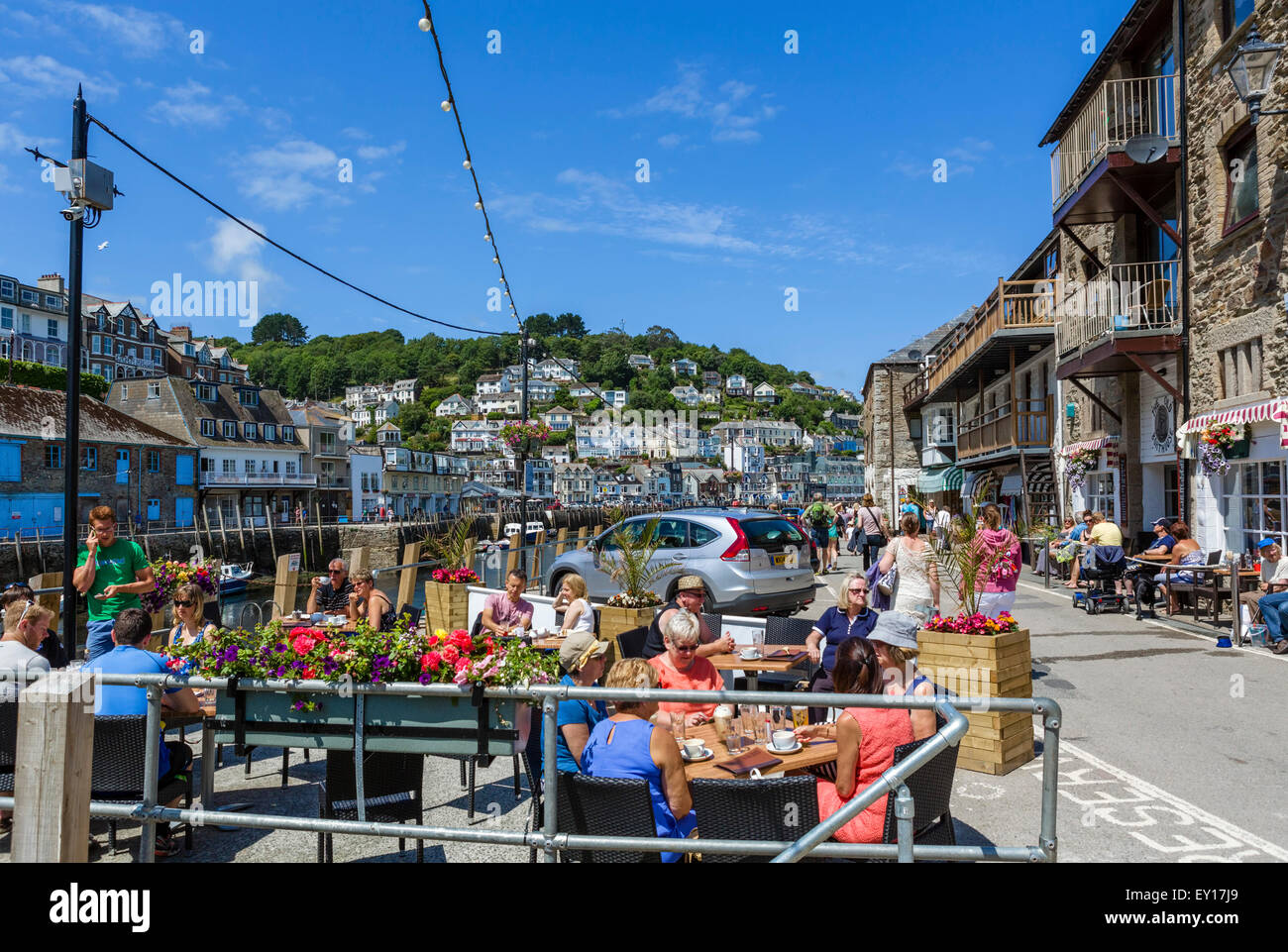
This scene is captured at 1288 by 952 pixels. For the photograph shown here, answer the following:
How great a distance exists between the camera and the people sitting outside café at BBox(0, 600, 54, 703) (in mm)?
5047

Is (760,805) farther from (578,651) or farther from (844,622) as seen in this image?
(844,622)

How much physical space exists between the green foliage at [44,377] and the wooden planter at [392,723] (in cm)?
6923

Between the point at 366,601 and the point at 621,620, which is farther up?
the point at 366,601

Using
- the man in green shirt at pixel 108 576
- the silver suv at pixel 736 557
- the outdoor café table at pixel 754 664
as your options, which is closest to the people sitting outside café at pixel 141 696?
the man in green shirt at pixel 108 576

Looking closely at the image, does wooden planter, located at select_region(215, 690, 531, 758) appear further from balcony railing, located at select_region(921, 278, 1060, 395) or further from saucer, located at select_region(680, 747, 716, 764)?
balcony railing, located at select_region(921, 278, 1060, 395)

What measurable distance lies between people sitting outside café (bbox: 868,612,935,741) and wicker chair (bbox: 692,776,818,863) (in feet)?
1.95

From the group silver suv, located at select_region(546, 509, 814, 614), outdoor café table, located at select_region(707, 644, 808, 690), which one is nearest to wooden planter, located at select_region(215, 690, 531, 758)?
outdoor café table, located at select_region(707, 644, 808, 690)

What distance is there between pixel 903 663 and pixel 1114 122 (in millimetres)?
15616

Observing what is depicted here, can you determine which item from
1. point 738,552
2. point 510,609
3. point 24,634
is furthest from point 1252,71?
point 24,634

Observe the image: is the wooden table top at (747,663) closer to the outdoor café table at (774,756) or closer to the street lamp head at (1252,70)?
the outdoor café table at (774,756)

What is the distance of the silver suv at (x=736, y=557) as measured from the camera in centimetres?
1118

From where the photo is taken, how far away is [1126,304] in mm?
16234

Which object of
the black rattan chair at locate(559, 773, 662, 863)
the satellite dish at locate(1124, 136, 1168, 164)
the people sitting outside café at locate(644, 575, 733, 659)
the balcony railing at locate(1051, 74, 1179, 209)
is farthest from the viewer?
the balcony railing at locate(1051, 74, 1179, 209)

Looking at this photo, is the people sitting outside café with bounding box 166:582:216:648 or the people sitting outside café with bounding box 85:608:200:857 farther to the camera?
the people sitting outside café with bounding box 166:582:216:648
